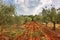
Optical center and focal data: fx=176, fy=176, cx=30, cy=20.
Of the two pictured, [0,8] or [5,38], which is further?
[5,38]

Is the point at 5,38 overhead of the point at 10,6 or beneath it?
beneath

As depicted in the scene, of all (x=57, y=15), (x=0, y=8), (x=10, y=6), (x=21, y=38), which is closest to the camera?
(x=0, y=8)

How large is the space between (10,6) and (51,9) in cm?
2463

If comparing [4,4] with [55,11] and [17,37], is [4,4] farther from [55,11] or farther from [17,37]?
[55,11]

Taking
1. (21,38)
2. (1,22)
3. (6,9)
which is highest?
(6,9)

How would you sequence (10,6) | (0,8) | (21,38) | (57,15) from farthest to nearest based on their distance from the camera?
(57,15) → (21,38) → (10,6) → (0,8)

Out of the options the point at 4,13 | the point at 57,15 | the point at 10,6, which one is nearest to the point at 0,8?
the point at 4,13

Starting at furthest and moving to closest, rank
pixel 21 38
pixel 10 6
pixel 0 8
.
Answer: pixel 21 38 → pixel 10 6 → pixel 0 8

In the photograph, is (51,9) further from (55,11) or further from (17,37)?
(17,37)

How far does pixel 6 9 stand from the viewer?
2088 centimetres

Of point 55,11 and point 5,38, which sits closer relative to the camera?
point 5,38

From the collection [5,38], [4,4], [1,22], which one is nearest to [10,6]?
[4,4]

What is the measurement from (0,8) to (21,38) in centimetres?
636

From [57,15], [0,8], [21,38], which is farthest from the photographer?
[57,15]
